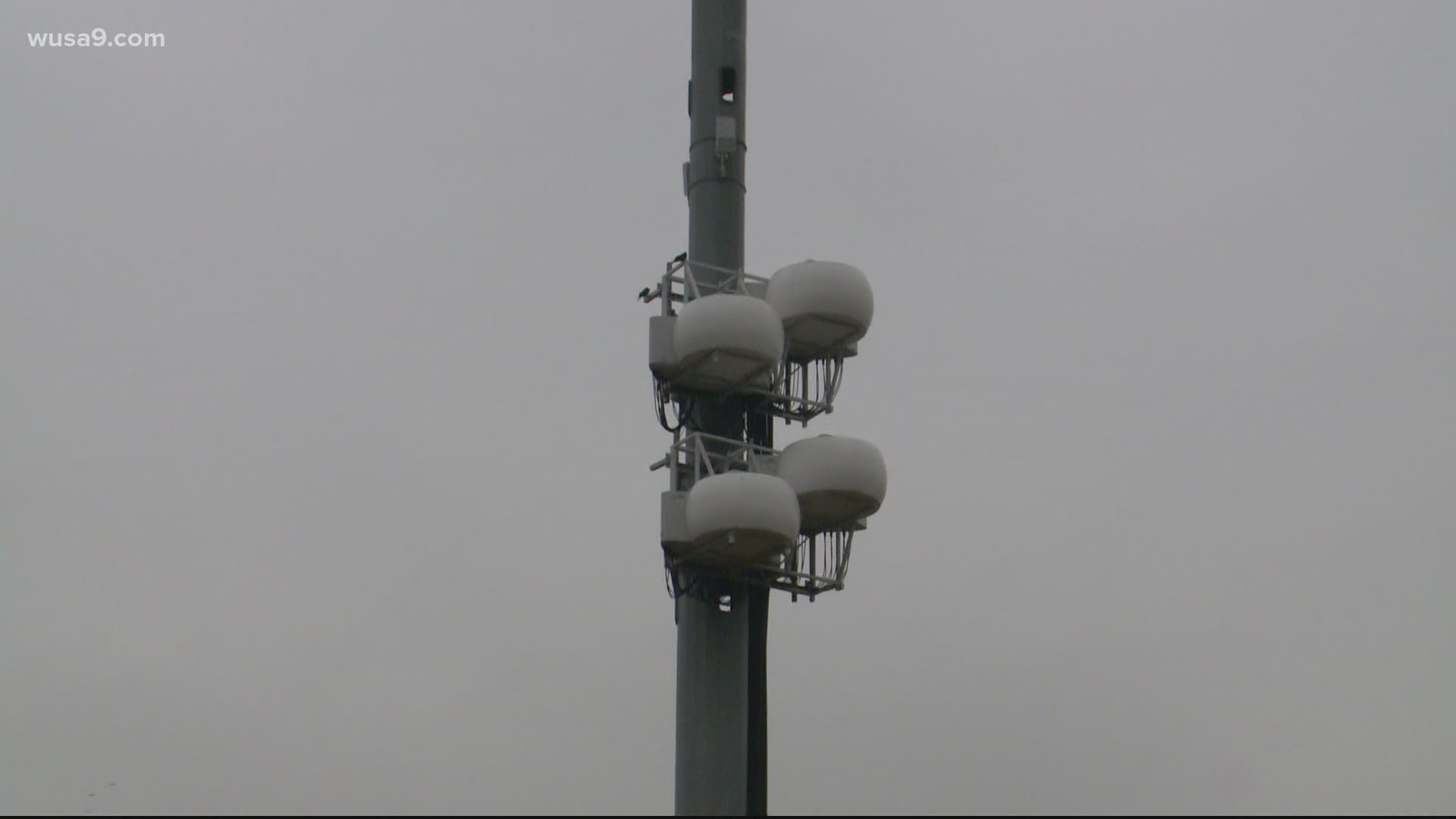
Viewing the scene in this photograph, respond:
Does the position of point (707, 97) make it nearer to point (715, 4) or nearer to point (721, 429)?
point (715, 4)

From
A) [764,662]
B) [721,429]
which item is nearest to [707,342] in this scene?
[721,429]

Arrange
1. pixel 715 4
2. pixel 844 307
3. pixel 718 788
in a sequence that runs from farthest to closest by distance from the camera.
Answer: pixel 715 4
pixel 844 307
pixel 718 788

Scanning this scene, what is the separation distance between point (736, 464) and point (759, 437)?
3.38 feet

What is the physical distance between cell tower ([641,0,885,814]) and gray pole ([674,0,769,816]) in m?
0.03

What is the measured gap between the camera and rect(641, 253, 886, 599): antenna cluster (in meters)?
36.3

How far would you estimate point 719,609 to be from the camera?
126 ft

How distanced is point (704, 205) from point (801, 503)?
6.55 metres

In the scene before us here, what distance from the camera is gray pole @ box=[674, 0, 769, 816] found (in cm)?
3734

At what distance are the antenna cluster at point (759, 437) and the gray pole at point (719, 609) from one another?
394 mm

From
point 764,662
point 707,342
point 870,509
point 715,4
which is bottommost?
point 764,662

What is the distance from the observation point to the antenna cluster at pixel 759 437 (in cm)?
3628

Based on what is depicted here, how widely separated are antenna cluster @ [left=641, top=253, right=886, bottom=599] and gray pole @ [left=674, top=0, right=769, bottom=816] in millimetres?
394

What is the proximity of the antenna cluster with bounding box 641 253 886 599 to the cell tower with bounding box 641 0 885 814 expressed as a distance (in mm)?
30

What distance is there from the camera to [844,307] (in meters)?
39.5
